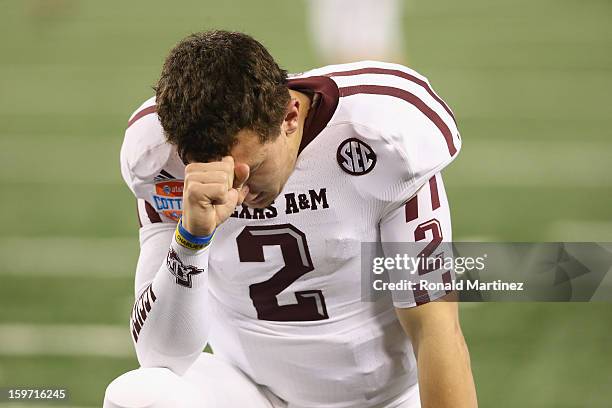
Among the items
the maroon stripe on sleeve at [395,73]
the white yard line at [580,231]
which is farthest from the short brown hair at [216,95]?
the white yard line at [580,231]

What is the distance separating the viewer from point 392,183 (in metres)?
2.22

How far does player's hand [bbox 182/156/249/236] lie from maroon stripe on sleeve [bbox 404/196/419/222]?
0.35m

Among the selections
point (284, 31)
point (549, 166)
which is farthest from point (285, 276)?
point (284, 31)

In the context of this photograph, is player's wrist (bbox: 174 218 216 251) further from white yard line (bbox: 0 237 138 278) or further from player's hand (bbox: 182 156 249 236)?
white yard line (bbox: 0 237 138 278)

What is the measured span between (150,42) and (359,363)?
5.04 meters

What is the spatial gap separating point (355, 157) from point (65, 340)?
193 centimetres

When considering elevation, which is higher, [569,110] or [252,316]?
[569,110]

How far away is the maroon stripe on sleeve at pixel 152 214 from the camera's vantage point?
2406 millimetres

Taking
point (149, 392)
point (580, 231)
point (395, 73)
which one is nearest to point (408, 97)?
point (395, 73)

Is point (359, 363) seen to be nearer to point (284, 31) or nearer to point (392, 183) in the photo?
point (392, 183)

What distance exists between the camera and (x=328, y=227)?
91.4 inches

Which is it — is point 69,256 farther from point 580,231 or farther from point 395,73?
point 395,73

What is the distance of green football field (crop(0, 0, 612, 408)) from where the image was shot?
145 inches

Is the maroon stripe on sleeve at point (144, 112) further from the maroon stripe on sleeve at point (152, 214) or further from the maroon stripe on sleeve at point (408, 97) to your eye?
the maroon stripe on sleeve at point (408, 97)
